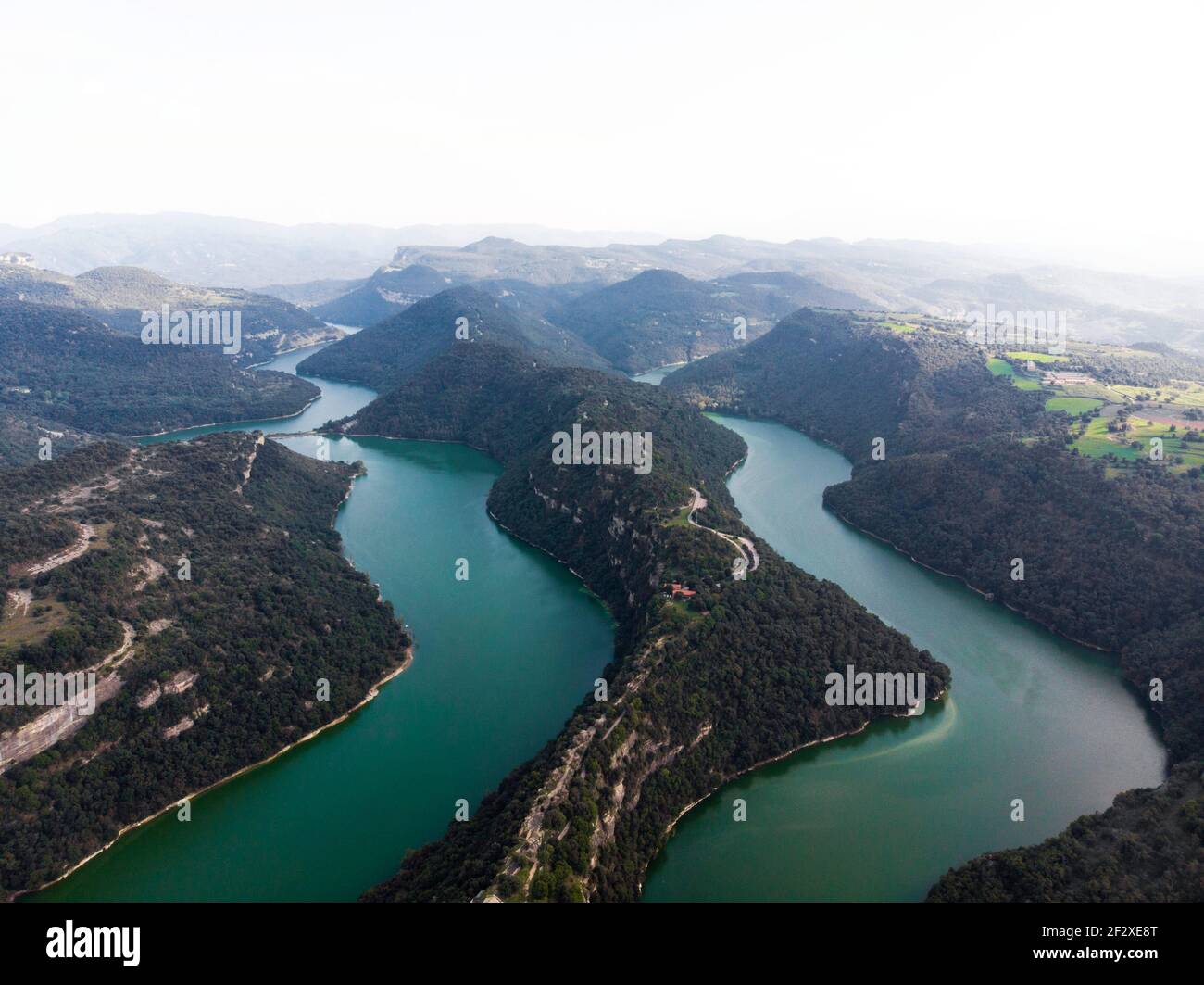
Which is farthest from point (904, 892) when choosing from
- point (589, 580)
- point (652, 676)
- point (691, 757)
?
point (589, 580)

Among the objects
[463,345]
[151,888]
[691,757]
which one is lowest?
[151,888]

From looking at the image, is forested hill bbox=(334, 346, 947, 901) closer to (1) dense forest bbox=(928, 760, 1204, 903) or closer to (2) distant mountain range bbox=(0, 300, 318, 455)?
(1) dense forest bbox=(928, 760, 1204, 903)

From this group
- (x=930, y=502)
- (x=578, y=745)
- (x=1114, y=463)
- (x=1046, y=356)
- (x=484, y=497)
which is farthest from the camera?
(x=1046, y=356)

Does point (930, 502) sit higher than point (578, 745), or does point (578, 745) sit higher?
point (930, 502)

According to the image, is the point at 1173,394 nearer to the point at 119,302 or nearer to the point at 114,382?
the point at 114,382

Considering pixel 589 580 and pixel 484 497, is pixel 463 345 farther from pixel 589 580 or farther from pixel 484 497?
pixel 589 580
